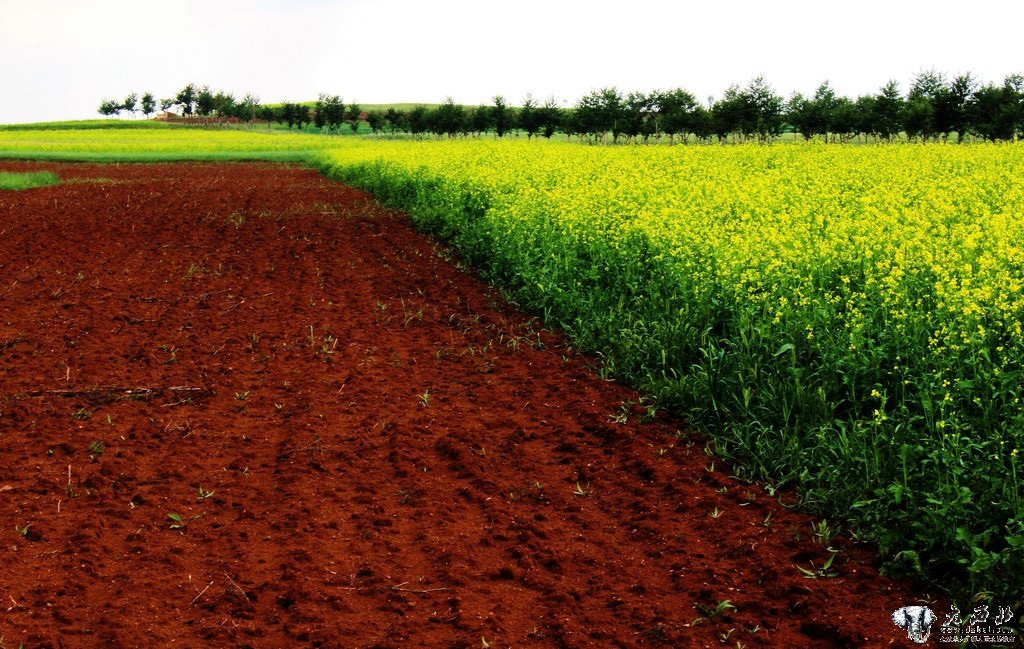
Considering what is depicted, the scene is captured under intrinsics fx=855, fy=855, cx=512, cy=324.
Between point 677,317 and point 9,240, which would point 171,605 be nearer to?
point 677,317

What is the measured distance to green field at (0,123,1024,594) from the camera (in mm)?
4664

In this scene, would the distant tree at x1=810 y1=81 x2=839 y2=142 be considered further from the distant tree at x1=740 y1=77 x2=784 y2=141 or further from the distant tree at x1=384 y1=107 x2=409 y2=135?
the distant tree at x1=384 y1=107 x2=409 y2=135

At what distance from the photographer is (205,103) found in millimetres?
145375

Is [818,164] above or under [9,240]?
above

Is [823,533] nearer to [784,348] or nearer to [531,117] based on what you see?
[784,348]

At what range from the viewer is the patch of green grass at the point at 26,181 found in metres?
25.3

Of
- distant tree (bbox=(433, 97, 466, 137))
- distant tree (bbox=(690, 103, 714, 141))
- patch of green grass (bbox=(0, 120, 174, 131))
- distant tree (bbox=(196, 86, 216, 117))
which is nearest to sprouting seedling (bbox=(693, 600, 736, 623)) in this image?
distant tree (bbox=(690, 103, 714, 141))

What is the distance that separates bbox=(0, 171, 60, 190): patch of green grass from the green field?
1841 centimetres

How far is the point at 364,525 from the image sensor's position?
16.9ft

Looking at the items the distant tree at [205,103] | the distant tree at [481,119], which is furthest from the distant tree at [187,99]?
the distant tree at [481,119]

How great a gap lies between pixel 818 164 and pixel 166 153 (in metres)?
42.7

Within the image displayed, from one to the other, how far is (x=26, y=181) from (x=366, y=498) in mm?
25780

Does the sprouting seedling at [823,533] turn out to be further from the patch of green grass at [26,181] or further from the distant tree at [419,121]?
the distant tree at [419,121]

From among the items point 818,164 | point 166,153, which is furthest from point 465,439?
point 166,153
